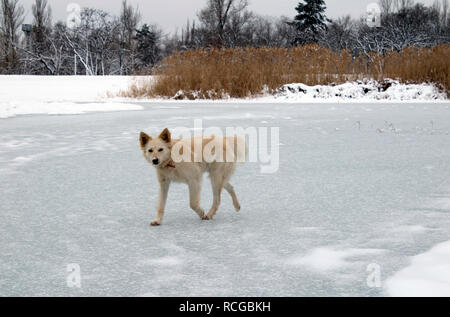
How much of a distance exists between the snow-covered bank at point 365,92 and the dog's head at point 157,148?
44.9 ft

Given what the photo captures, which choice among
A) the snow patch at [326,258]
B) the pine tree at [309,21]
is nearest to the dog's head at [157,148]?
the snow patch at [326,258]

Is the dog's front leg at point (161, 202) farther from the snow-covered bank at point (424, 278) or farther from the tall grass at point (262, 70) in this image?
the tall grass at point (262, 70)

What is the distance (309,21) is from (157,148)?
4312 centimetres

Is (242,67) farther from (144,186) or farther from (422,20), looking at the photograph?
(422,20)

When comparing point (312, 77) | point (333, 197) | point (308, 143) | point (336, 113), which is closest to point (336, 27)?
point (312, 77)

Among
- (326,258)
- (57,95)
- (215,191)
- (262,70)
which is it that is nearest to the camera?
(326,258)

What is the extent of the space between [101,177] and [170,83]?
44.1 ft

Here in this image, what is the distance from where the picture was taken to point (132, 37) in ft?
143

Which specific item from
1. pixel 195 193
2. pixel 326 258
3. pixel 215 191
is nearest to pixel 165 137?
pixel 195 193

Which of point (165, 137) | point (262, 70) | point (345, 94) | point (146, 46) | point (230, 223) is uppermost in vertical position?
point (146, 46)

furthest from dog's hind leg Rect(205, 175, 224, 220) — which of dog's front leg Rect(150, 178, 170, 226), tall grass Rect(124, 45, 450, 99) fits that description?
tall grass Rect(124, 45, 450, 99)

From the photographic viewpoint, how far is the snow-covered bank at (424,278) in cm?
228

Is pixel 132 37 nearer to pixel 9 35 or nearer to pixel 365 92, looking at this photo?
pixel 9 35

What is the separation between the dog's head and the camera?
331 centimetres
